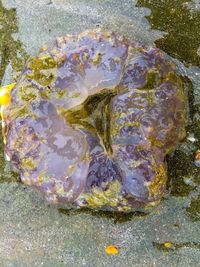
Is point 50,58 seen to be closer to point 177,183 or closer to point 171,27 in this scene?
point 171,27

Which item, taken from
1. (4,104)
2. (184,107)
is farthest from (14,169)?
(184,107)

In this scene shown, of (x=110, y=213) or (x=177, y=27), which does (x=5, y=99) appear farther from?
(x=177, y=27)

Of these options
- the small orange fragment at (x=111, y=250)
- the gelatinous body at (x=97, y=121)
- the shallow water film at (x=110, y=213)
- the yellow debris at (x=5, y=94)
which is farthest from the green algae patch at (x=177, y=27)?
the small orange fragment at (x=111, y=250)

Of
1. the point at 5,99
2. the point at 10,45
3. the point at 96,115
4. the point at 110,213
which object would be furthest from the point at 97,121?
the point at 10,45

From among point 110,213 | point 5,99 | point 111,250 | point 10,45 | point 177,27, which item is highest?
point 177,27

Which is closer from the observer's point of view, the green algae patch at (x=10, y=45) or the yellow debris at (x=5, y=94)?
the yellow debris at (x=5, y=94)

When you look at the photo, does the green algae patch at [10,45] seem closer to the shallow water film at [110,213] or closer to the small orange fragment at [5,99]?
the shallow water film at [110,213]
